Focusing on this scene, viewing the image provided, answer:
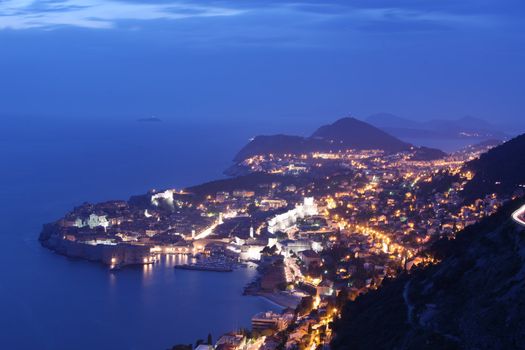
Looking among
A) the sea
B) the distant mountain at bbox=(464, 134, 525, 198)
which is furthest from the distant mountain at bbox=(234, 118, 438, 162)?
the distant mountain at bbox=(464, 134, 525, 198)

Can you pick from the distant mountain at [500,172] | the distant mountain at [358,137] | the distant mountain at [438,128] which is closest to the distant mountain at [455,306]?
the distant mountain at [500,172]

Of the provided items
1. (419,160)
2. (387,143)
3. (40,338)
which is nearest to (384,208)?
(40,338)

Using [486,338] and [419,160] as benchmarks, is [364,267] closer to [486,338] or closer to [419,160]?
[486,338]

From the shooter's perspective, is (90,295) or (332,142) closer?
(90,295)

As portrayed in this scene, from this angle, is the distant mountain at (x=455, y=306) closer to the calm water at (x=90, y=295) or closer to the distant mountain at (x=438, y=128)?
the calm water at (x=90, y=295)

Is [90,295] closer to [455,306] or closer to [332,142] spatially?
[455,306]

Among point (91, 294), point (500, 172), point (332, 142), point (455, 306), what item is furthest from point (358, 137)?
point (455, 306)
